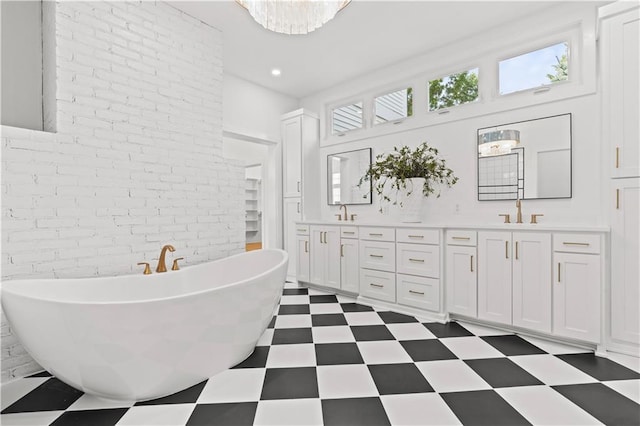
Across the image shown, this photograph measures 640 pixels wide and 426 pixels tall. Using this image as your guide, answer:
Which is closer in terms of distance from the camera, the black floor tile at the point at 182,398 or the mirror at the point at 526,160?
the black floor tile at the point at 182,398

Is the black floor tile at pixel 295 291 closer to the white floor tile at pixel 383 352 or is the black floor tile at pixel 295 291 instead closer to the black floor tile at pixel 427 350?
the white floor tile at pixel 383 352

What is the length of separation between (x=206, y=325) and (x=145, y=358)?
12.3 inches

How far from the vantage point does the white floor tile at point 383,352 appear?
217 cm

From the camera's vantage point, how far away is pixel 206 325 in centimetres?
173

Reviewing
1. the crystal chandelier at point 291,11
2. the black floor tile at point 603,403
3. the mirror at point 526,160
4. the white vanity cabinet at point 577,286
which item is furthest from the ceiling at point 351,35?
the black floor tile at point 603,403

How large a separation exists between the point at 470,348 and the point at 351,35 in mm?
3124

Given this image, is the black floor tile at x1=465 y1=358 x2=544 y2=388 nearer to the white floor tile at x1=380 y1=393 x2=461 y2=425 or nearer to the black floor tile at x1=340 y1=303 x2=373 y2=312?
the white floor tile at x1=380 y1=393 x2=461 y2=425

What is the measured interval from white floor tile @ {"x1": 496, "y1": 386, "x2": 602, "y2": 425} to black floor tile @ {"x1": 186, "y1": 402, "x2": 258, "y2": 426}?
1365mm

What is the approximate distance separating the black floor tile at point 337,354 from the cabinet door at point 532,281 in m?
1.37

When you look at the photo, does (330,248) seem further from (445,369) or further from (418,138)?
(445,369)

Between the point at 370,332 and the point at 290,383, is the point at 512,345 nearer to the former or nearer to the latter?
the point at 370,332

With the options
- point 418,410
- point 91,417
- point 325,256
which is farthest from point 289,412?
point 325,256

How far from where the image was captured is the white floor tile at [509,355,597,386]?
188cm

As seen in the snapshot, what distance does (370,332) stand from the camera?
106 inches
